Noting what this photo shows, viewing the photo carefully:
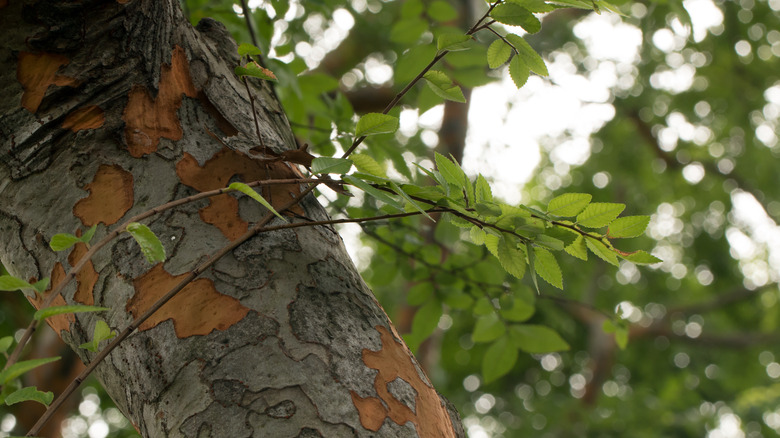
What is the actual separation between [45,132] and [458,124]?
3.05 m

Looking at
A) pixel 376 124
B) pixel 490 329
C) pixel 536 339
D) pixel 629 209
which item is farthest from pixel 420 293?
→ pixel 629 209

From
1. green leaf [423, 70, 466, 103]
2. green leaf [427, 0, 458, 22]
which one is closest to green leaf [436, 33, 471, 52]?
green leaf [423, 70, 466, 103]

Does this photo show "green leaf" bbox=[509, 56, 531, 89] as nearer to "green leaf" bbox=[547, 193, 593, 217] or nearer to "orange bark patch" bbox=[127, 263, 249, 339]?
"green leaf" bbox=[547, 193, 593, 217]

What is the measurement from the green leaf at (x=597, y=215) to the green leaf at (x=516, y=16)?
31 cm

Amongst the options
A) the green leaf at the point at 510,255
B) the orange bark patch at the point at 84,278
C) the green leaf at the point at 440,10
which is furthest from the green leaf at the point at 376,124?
the green leaf at the point at 440,10

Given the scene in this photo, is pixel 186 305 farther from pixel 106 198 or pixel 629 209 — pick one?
pixel 629 209

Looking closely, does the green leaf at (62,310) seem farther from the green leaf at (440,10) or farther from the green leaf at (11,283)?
the green leaf at (440,10)

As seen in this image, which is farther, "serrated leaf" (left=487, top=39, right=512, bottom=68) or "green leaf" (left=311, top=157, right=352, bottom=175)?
"serrated leaf" (left=487, top=39, right=512, bottom=68)

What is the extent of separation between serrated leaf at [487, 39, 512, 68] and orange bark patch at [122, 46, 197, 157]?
56cm

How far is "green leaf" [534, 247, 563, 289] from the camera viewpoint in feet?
3.01

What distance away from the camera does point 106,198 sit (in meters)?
0.92

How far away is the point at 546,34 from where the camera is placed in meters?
5.26

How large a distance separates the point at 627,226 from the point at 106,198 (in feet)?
2.77

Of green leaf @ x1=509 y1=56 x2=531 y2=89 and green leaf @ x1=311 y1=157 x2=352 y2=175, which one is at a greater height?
green leaf @ x1=311 y1=157 x2=352 y2=175
